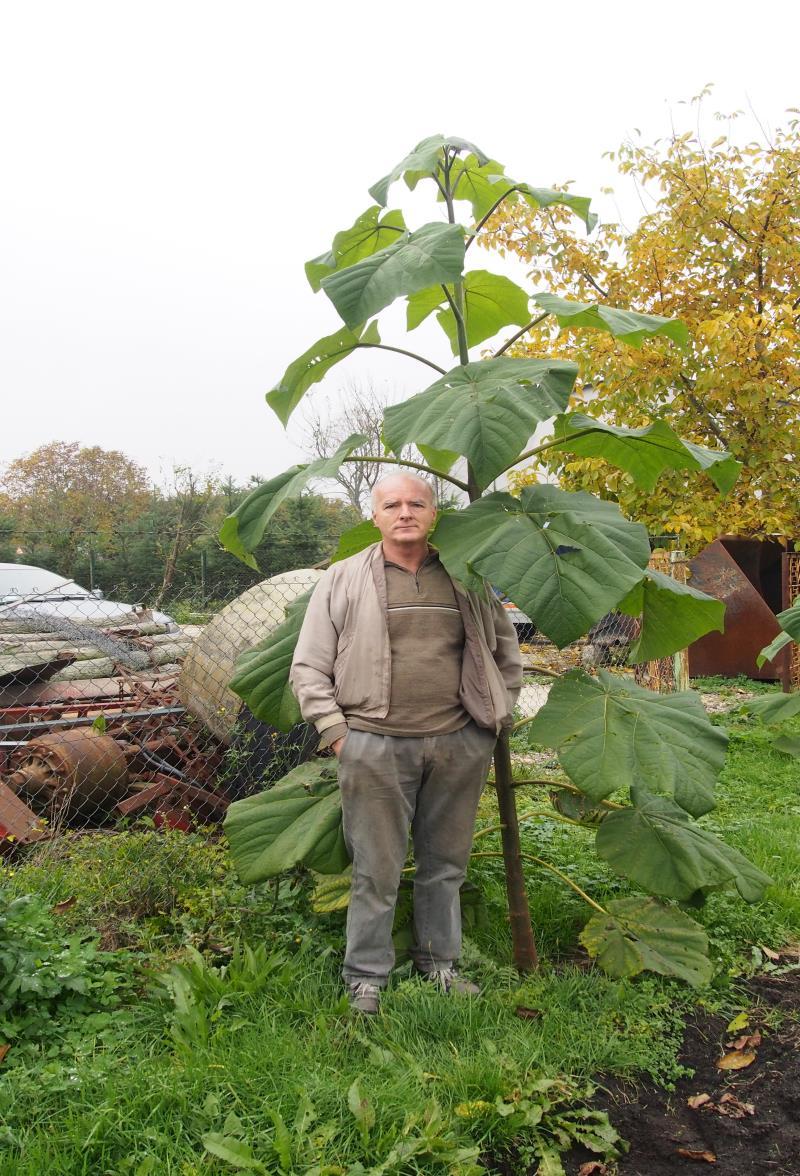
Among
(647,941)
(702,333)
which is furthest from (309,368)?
(702,333)

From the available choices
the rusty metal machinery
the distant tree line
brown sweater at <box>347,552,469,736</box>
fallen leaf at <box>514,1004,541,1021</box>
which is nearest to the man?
brown sweater at <box>347,552,469,736</box>

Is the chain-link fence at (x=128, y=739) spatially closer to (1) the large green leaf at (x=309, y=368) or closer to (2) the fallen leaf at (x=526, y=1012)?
(1) the large green leaf at (x=309, y=368)

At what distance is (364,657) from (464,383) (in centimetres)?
78

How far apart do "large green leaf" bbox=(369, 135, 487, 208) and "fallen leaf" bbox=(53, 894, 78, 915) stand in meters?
2.32

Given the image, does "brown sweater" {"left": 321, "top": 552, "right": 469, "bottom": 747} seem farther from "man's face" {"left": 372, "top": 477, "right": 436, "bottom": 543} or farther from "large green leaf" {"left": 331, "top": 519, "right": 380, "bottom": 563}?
"large green leaf" {"left": 331, "top": 519, "right": 380, "bottom": 563}

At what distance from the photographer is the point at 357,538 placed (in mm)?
3006

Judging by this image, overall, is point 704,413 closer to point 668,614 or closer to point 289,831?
point 668,614

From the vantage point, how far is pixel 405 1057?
232cm

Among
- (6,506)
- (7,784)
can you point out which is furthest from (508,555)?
(6,506)

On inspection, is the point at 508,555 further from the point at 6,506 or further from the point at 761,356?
the point at 6,506

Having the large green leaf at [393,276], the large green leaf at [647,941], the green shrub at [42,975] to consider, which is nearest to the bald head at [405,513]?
the large green leaf at [393,276]

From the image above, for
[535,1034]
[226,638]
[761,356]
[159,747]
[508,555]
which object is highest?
[761,356]

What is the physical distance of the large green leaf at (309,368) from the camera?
9.12ft

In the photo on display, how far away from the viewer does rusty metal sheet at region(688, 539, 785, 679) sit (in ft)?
31.7
